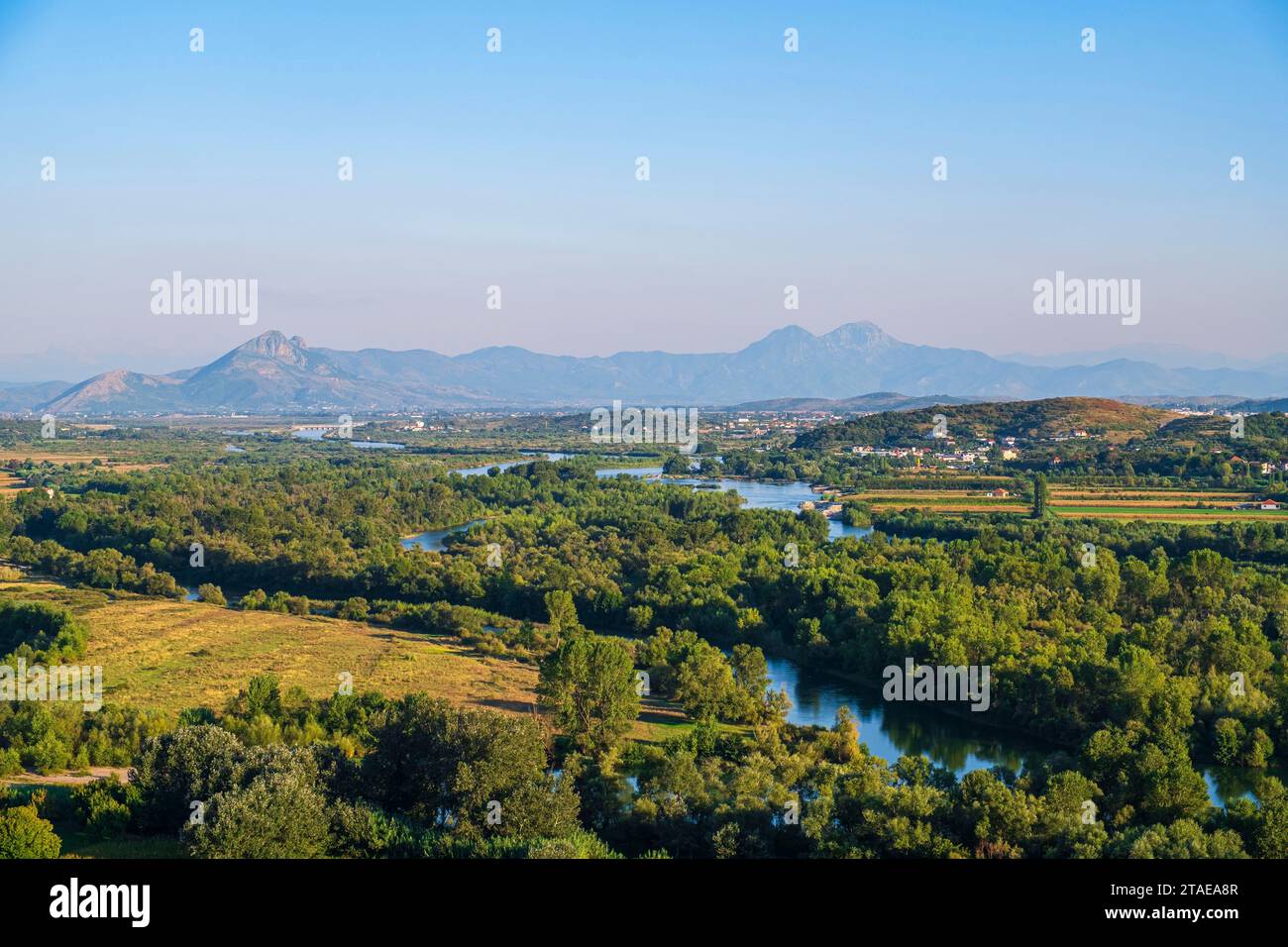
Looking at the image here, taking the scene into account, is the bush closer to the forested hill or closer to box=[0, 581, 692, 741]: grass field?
box=[0, 581, 692, 741]: grass field

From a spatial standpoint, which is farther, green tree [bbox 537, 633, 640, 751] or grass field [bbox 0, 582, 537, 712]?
grass field [bbox 0, 582, 537, 712]

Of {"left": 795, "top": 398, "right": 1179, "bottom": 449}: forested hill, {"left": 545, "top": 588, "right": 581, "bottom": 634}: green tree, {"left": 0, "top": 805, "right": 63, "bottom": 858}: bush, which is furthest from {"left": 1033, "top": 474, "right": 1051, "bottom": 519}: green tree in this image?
{"left": 0, "top": 805, "right": 63, "bottom": 858}: bush

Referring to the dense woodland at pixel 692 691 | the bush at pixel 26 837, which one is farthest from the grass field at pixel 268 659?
the bush at pixel 26 837

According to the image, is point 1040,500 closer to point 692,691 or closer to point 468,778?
point 692,691

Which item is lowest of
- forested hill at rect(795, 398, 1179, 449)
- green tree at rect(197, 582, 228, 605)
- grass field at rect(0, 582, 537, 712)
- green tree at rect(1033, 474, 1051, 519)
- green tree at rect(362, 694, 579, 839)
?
grass field at rect(0, 582, 537, 712)

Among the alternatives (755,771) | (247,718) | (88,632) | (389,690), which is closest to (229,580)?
(88,632)

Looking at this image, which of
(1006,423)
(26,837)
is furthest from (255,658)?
(1006,423)

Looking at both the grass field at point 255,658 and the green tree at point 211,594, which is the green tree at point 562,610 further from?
the green tree at point 211,594

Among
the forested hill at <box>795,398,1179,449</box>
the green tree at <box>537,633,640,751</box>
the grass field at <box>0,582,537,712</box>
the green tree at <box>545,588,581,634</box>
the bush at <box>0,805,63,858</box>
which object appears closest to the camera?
the bush at <box>0,805,63,858</box>
